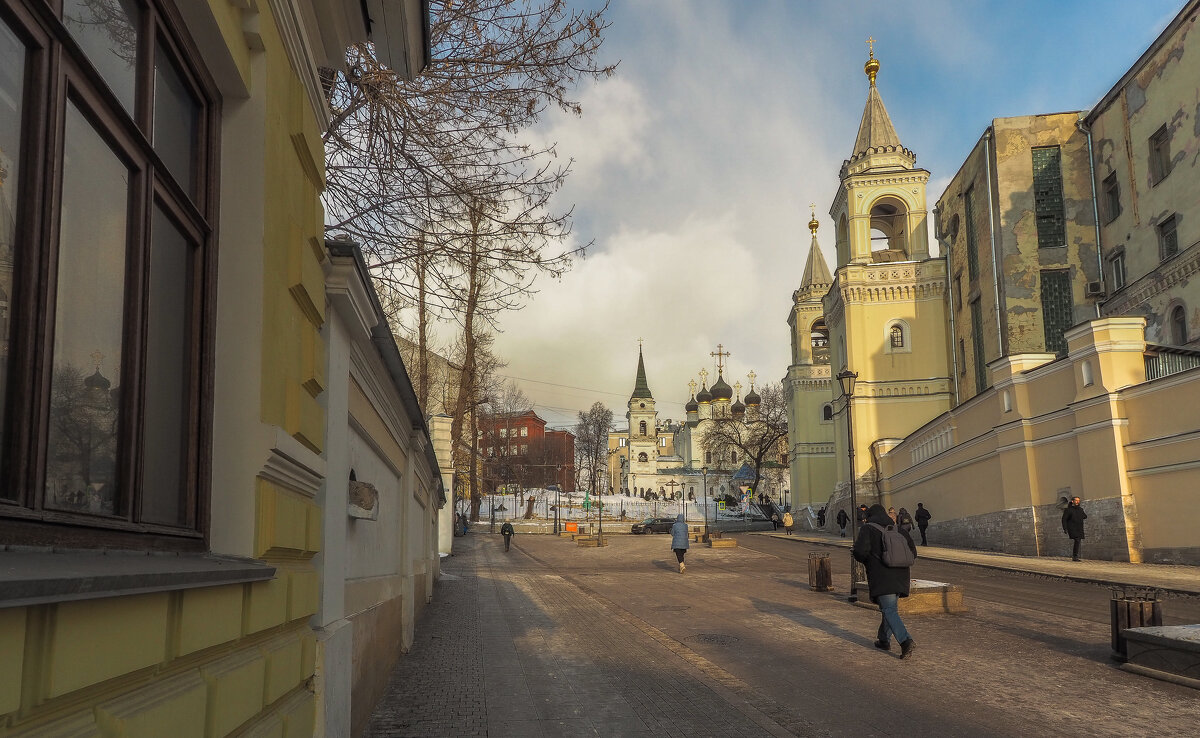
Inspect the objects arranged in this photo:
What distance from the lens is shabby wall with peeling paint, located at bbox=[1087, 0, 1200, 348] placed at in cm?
2617

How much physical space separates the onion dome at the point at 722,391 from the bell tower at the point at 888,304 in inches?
2536

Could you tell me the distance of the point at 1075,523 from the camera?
A: 2017 centimetres

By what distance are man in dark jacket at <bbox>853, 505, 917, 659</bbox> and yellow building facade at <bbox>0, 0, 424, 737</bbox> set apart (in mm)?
6825

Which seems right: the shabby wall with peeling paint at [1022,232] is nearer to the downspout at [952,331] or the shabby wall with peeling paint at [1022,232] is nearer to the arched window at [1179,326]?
the downspout at [952,331]

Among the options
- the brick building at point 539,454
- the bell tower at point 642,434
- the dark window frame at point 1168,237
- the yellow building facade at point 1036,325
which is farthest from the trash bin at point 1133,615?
the bell tower at point 642,434

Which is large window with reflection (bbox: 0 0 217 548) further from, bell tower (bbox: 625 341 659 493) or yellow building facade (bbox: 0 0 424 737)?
bell tower (bbox: 625 341 659 493)

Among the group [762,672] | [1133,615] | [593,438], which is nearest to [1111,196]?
[1133,615]

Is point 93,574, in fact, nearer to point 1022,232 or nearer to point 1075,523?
point 1075,523

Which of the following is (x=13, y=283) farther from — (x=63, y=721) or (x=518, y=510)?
(x=518, y=510)

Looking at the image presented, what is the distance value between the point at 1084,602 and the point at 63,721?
1454cm

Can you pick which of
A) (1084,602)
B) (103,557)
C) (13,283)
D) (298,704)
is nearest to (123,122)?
(13,283)

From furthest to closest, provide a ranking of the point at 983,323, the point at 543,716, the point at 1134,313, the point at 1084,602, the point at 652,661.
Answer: the point at 983,323
the point at 1134,313
the point at 1084,602
the point at 652,661
the point at 543,716

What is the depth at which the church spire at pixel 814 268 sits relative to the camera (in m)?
70.1

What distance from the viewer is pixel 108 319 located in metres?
2.56
